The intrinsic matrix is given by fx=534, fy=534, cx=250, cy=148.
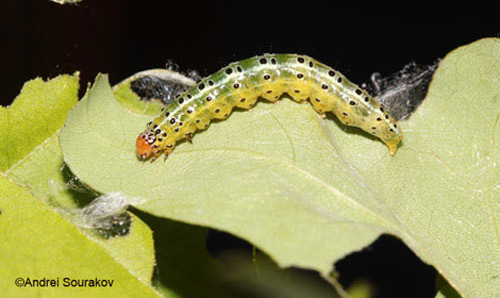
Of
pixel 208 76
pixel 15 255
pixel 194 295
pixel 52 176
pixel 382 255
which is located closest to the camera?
pixel 15 255

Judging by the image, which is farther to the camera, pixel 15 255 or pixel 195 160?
pixel 195 160

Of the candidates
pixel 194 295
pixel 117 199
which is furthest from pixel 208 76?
pixel 194 295

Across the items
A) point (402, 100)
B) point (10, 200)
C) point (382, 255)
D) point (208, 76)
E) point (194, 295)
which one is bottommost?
point (382, 255)

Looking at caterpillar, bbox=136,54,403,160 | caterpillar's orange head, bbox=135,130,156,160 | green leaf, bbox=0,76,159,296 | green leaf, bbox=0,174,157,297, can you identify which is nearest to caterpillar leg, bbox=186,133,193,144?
caterpillar, bbox=136,54,403,160

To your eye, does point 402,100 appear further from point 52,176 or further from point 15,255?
point 15,255

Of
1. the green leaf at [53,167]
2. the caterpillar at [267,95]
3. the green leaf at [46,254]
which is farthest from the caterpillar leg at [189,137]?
the green leaf at [46,254]

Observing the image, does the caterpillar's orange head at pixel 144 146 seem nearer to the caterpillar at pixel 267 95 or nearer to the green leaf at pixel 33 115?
the caterpillar at pixel 267 95
